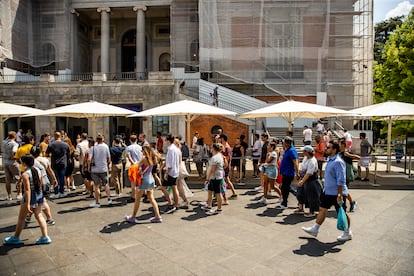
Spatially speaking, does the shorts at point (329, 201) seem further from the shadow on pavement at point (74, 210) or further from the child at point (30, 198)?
the shadow on pavement at point (74, 210)

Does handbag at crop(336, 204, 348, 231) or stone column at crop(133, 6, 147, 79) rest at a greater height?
stone column at crop(133, 6, 147, 79)

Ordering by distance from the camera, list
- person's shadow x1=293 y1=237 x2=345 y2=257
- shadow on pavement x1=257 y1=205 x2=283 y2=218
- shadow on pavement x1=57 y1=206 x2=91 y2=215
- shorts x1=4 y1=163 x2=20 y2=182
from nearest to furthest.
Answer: person's shadow x1=293 y1=237 x2=345 y2=257, shadow on pavement x1=257 y1=205 x2=283 y2=218, shadow on pavement x1=57 y1=206 x2=91 y2=215, shorts x1=4 y1=163 x2=20 y2=182

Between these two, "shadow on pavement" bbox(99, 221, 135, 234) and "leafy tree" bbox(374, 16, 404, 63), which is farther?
"leafy tree" bbox(374, 16, 404, 63)

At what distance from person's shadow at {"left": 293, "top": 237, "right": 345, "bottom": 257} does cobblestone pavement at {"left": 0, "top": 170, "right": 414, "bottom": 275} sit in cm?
2

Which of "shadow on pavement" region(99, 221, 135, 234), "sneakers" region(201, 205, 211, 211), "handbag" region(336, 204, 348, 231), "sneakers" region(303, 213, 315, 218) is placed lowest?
"shadow on pavement" region(99, 221, 135, 234)

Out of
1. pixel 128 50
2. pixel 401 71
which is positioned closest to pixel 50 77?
pixel 128 50

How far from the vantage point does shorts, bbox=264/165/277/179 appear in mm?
7477

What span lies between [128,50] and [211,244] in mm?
30065

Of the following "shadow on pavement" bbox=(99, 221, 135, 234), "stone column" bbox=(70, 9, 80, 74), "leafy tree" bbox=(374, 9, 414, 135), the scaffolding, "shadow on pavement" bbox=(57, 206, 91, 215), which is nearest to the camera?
"shadow on pavement" bbox=(99, 221, 135, 234)

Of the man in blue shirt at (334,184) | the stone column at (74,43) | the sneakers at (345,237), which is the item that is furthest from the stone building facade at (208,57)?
the sneakers at (345,237)

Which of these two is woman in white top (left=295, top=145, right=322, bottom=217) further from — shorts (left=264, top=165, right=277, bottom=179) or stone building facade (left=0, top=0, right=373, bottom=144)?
stone building facade (left=0, top=0, right=373, bottom=144)

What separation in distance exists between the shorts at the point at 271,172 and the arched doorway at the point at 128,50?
2731 centimetres

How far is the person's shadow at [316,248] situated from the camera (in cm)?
479

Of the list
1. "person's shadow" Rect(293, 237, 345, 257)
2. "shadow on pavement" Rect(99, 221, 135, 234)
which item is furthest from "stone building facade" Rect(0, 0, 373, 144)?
"person's shadow" Rect(293, 237, 345, 257)
